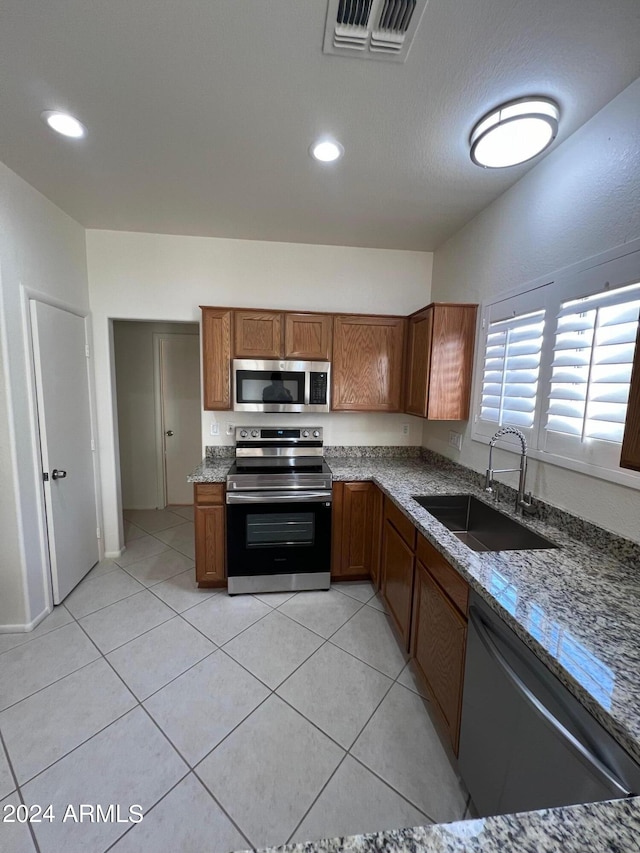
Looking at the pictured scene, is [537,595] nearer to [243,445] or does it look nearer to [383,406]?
[383,406]

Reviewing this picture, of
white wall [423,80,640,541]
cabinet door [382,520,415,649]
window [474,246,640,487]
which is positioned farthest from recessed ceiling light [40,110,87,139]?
cabinet door [382,520,415,649]

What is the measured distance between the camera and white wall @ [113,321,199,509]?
3.79m

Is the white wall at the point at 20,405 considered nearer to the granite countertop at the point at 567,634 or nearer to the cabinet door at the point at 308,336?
the cabinet door at the point at 308,336

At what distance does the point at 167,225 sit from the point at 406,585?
3011mm

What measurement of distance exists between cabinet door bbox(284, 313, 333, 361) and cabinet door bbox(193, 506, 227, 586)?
131 cm

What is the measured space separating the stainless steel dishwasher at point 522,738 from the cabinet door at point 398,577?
59 centimetres

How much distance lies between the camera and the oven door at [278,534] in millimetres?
2338

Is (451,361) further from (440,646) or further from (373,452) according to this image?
(440,646)

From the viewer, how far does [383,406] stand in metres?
2.82

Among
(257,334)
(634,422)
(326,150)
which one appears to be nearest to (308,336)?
(257,334)

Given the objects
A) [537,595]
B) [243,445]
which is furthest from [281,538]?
[537,595]

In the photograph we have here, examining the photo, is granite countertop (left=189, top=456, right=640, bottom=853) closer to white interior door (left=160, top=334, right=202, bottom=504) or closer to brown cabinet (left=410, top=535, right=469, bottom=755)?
brown cabinet (left=410, top=535, right=469, bottom=755)

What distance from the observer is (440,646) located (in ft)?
4.88

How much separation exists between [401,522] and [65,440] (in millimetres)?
2363
